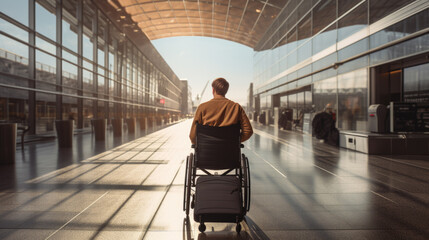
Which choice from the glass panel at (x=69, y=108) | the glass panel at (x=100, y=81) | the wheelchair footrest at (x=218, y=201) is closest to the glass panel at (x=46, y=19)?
the glass panel at (x=69, y=108)

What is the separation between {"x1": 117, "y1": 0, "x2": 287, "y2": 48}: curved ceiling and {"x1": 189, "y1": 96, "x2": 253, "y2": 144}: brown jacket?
73.8 feet

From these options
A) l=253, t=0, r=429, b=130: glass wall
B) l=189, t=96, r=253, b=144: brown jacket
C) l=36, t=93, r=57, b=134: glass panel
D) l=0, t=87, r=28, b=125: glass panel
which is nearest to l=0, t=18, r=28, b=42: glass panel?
l=0, t=87, r=28, b=125: glass panel

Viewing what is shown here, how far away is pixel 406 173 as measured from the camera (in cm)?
538

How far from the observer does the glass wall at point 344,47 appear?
9.12 m

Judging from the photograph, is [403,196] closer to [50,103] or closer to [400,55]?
[400,55]

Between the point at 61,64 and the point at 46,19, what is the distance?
2.22 m

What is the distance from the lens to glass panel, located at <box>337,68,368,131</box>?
1124 centimetres

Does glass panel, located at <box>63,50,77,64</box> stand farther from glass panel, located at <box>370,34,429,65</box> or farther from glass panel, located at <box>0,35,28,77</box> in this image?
glass panel, located at <box>370,34,429,65</box>

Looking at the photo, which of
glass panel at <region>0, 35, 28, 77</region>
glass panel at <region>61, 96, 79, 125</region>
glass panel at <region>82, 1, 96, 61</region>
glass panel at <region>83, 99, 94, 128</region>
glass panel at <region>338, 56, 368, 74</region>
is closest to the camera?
glass panel at <region>0, 35, 28, 77</region>

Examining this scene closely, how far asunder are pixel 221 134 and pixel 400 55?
30.8 feet

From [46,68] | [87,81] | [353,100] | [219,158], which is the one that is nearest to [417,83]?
[353,100]

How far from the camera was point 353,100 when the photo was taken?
1203 centimetres

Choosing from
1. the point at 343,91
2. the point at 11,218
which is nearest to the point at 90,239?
the point at 11,218

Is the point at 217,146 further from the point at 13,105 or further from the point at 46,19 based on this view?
the point at 46,19
